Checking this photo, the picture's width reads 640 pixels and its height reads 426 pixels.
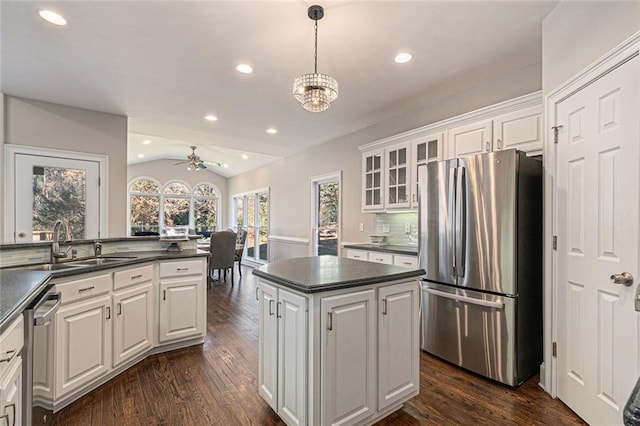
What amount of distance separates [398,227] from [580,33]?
2.77 meters

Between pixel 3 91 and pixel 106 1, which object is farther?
pixel 3 91

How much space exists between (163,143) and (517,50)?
24.0 ft

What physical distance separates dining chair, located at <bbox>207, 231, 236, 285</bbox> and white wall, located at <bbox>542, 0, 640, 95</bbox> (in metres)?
5.27

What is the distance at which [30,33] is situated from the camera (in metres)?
2.54

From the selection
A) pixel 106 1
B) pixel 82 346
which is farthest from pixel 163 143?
pixel 82 346

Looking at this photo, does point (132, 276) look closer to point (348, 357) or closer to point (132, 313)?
point (132, 313)

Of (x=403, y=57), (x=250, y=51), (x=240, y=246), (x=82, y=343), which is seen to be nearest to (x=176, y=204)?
(x=240, y=246)

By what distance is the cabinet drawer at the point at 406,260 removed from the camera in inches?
133

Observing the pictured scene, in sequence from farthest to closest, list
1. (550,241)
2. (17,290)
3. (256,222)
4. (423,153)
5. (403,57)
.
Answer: (256,222)
(423,153)
(403,57)
(550,241)
(17,290)

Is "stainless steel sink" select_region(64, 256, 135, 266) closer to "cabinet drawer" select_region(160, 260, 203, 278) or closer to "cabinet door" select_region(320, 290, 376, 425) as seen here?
"cabinet drawer" select_region(160, 260, 203, 278)

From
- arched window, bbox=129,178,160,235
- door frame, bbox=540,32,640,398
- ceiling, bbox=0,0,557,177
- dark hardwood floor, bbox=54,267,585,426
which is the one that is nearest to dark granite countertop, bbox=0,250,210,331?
dark hardwood floor, bbox=54,267,585,426

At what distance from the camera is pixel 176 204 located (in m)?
10.1

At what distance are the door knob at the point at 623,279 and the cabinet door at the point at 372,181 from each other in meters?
2.70

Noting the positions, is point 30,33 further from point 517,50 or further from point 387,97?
point 517,50
